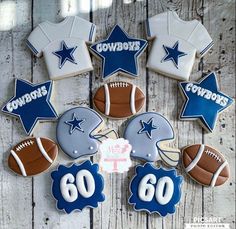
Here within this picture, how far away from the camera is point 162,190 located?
0.98 metres

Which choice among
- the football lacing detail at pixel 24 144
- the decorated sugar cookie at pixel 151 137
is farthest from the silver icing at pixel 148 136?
the football lacing detail at pixel 24 144

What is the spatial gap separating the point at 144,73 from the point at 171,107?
0.11m

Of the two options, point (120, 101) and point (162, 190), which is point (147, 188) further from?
point (120, 101)

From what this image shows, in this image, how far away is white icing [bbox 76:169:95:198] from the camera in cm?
99

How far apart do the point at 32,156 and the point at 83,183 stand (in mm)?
139

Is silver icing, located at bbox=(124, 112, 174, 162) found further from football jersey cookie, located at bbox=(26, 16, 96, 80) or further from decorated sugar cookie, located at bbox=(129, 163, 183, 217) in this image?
football jersey cookie, located at bbox=(26, 16, 96, 80)

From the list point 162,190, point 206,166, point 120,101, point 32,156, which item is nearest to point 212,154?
point 206,166

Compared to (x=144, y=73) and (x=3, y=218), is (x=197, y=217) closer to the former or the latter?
(x=144, y=73)

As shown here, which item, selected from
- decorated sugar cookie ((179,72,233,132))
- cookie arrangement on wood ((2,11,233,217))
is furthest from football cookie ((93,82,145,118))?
decorated sugar cookie ((179,72,233,132))

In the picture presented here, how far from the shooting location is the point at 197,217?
1004 millimetres

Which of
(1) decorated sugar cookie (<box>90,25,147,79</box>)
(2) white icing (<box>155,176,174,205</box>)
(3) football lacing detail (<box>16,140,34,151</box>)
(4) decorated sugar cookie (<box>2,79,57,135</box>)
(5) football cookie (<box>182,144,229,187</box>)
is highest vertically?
(1) decorated sugar cookie (<box>90,25,147,79</box>)

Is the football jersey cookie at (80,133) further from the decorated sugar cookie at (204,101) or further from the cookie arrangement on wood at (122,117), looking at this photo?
the decorated sugar cookie at (204,101)

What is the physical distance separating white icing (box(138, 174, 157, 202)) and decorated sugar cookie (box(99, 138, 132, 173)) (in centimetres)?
5

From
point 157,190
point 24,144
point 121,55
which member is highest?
point 121,55
